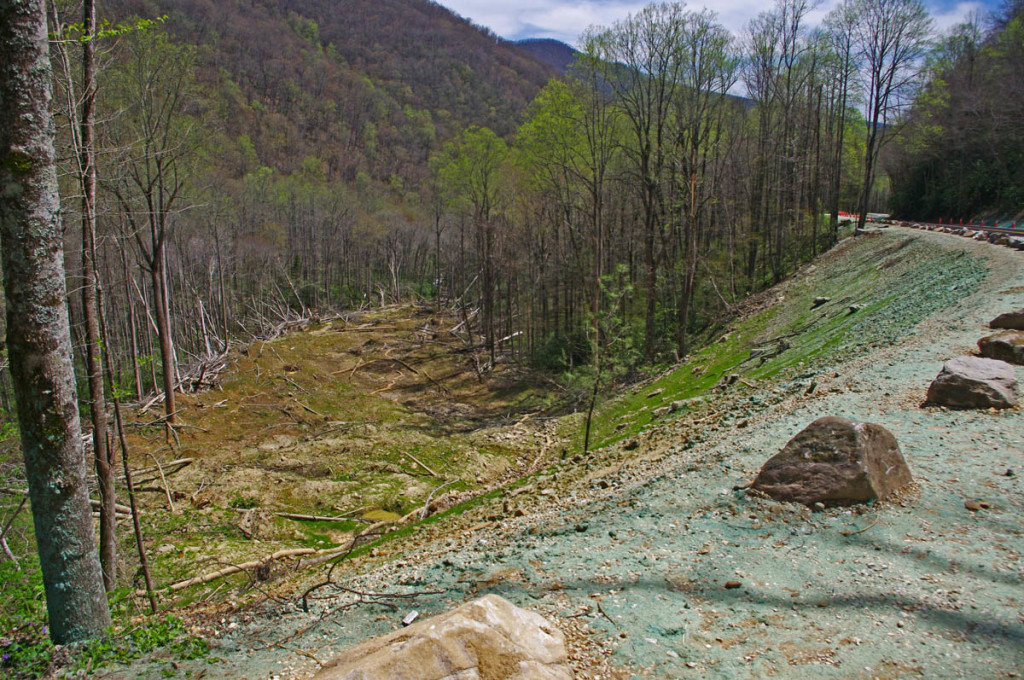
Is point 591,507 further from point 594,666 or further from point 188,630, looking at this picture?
point 188,630

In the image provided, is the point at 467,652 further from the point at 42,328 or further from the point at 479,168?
the point at 479,168

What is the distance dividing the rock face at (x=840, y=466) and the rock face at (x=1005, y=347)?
430 centimetres

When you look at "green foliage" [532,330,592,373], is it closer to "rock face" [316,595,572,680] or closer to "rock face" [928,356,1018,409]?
"rock face" [928,356,1018,409]

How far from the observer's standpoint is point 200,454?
14.9m

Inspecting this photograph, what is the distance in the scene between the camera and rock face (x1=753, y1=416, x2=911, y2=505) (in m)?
5.79

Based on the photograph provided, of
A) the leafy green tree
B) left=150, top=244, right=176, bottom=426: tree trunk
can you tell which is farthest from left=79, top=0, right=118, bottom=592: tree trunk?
the leafy green tree

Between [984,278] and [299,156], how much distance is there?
347 ft

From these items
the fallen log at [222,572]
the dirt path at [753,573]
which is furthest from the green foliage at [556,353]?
the fallen log at [222,572]

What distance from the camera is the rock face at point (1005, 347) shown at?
27.8 ft

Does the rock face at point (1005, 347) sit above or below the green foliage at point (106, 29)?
below

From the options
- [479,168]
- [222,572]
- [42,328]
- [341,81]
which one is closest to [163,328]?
[222,572]

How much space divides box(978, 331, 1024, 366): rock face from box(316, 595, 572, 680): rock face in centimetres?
868

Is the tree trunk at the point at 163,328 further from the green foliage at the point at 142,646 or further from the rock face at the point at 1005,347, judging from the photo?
the rock face at the point at 1005,347

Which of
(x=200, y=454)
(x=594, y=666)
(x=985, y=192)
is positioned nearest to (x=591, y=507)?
(x=594, y=666)
